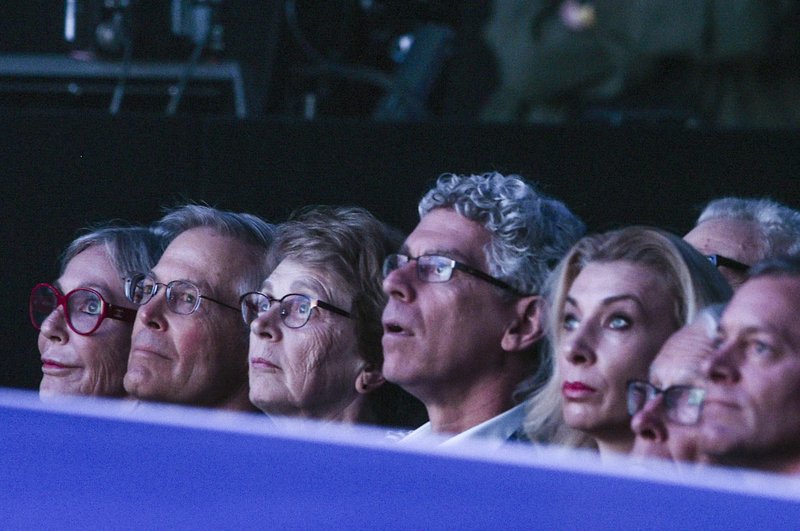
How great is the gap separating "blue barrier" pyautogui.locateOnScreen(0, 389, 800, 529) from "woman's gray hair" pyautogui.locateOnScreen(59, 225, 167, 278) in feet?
7.53

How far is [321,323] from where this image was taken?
284cm

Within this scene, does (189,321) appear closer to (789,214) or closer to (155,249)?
(155,249)

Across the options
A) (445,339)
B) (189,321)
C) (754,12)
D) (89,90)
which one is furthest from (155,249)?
(754,12)

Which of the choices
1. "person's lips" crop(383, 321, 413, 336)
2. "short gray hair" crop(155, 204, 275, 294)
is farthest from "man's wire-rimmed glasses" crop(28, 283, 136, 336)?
"person's lips" crop(383, 321, 413, 336)

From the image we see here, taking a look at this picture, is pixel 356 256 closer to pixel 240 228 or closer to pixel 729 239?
pixel 240 228

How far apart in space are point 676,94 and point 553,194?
191cm

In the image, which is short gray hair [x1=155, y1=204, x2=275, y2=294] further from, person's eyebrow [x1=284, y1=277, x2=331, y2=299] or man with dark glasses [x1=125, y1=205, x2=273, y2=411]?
person's eyebrow [x1=284, y1=277, x2=331, y2=299]

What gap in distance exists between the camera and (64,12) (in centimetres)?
438

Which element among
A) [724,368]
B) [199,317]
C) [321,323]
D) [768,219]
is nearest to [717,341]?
[724,368]

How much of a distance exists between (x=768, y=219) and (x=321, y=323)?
3.27 feet

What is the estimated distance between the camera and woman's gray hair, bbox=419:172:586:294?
2684mm

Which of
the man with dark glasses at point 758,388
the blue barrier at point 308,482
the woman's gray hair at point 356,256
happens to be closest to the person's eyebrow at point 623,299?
the man with dark glasses at point 758,388

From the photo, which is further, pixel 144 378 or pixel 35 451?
→ pixel 144 378

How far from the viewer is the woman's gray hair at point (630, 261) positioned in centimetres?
213
